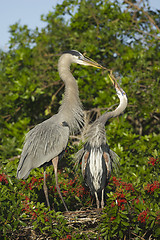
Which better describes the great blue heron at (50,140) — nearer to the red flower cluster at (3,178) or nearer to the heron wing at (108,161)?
the red flower cluster at (3,178)

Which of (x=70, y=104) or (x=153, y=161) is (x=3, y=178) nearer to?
(x=70, y=104)

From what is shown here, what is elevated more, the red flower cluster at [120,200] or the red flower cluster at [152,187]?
the red flower cluster at [120,200]

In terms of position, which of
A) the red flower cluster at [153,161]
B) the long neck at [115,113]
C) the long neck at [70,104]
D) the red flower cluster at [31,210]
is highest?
the long neck at [70,104]

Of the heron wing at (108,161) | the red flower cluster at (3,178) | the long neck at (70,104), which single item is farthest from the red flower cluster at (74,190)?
the red flower cluster at (3,178)

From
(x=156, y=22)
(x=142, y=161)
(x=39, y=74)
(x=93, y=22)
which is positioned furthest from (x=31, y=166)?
(x=156, y=22)

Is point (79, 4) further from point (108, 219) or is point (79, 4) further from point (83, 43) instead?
point (108, 219)

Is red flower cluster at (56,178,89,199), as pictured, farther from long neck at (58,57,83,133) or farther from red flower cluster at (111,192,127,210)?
red flower cluster at (111,192,127,210)

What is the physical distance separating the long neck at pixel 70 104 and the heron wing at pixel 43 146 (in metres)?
0.30

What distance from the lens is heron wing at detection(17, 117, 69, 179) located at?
13.0 ft

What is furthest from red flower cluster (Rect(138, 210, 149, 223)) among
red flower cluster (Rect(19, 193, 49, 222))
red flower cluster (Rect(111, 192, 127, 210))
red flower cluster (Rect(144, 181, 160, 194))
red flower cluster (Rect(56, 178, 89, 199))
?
red flower cluster (Rect(56, 178, 89, 199))

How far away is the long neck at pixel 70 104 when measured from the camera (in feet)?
14.5

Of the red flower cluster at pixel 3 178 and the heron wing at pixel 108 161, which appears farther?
the heron wing at pixel 108 161

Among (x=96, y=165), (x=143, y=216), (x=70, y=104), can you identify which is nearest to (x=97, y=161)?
(x=96, y=165)

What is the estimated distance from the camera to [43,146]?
4.03 m
